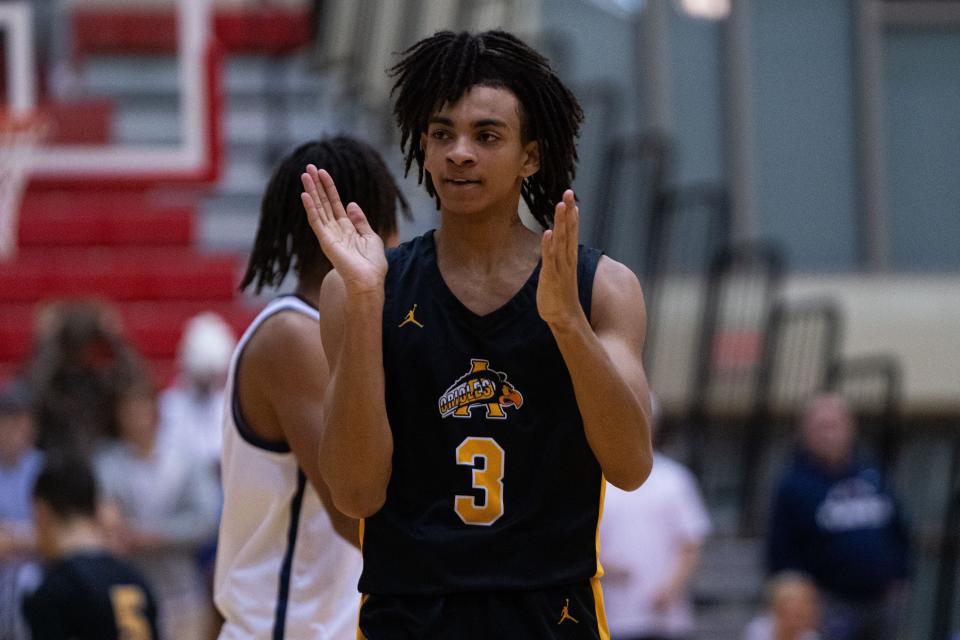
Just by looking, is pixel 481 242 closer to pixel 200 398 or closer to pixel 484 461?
pixel 484 461

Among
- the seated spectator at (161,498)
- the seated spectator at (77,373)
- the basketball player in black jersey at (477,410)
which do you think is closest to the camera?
the basketball player in black jersey at (477,410)

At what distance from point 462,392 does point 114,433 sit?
6.17 meters

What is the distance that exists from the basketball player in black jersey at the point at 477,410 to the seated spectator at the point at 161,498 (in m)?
5.70

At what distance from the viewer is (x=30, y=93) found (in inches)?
491

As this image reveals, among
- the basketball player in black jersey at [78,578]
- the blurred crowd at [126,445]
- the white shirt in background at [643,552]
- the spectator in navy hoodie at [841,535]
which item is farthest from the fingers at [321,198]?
the spectator in navy hoodie at [841,535]

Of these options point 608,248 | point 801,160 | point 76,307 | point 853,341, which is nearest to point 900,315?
point 853,341

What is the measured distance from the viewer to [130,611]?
15.9 ft

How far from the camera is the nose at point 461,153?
9.29 ft

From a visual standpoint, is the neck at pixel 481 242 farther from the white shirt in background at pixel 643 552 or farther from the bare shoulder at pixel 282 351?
the white shirt in background at pixel 643 552

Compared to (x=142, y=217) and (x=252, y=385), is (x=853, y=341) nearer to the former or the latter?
(x=142, y=217)

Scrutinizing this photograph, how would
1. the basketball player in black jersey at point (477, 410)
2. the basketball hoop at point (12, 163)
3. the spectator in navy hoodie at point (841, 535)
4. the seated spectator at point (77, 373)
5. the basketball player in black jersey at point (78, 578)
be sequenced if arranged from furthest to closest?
the basketball hoop at point (12, 163)
the seated spectator at point (77, 373)
the spectator in navy hoodie at point (841, 535)
the basketball player in black jersey at point (78, 578)
the basketball player in black jersey at point (477, 410)

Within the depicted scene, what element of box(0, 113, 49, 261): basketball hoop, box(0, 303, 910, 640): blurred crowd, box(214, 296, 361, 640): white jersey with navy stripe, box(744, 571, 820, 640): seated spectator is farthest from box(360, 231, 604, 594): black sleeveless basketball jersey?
box(0, 113, 49, 261): basketball hoop

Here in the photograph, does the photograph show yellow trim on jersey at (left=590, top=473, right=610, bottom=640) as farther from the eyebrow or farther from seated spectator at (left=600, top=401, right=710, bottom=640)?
seated spectator at (left=600, top=401, right=710, bottom=640)

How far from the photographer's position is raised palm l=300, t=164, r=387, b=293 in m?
2.84
